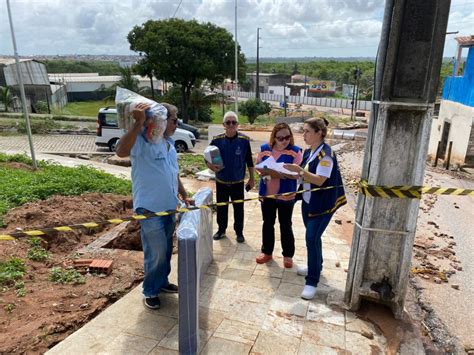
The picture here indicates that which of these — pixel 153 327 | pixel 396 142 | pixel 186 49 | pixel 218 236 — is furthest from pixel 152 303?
pixel 186 49

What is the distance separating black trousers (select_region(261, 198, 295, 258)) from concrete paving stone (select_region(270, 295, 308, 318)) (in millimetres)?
761

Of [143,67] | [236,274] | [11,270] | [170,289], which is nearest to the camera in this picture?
[170,289]

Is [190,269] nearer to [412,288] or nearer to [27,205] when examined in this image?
[412,288]

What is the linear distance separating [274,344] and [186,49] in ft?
78.1

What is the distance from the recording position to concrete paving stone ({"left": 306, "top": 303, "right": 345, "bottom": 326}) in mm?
3582

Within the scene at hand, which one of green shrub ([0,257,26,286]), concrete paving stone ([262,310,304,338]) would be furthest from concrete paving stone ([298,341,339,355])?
green shrub ([0,257,26,286])

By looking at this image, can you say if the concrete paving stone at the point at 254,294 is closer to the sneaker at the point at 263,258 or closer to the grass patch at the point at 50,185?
the sneaker at the point at 263,258

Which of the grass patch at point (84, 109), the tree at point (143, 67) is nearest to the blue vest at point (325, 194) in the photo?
the tree at point (143, 67)

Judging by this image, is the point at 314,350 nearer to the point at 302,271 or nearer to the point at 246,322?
the point at 246,322

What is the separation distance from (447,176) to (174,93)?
21220 millimetres

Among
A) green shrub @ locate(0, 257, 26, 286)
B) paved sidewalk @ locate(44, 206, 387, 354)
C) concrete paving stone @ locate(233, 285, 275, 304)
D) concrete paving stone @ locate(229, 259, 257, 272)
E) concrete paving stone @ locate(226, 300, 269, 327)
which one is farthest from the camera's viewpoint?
concrete paving stone @ locate(229, 259, 257, 272)

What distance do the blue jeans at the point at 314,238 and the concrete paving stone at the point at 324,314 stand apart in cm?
26

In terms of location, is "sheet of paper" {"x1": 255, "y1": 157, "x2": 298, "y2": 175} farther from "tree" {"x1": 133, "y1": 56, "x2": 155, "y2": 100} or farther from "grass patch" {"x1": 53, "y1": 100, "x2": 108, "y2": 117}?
"grass patch" {"x1": 53, "y1": 100, "x2": 108, "y2": 117}

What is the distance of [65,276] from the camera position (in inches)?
167
